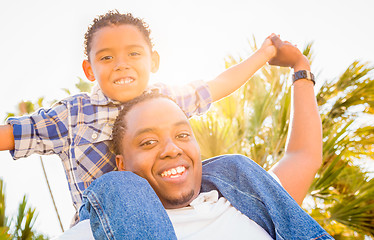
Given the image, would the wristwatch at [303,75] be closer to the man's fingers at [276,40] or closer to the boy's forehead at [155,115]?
the man's fingers at [276,40]

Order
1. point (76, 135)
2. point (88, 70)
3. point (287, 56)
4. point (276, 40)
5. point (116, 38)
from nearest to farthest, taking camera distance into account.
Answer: point (76, 135)
point (116, 38)
point (88, 70)
point (287, 56)
point (276, 40)

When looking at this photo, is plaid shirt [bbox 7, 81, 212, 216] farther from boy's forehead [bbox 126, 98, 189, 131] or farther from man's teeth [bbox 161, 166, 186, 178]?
man's teeth [bbox 161, 166, 186, 178]

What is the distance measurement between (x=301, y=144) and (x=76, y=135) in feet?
4.48

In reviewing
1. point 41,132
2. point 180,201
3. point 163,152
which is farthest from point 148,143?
point 41,132

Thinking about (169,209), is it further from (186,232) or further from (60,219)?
(60,219)

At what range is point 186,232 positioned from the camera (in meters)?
1.40

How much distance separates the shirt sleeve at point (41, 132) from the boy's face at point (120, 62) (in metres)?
0.32

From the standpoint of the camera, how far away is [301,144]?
6.18ft

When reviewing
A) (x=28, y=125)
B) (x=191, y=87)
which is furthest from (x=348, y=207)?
(x=28, y=125)

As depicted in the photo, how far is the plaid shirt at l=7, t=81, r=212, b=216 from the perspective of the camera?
1652 mm

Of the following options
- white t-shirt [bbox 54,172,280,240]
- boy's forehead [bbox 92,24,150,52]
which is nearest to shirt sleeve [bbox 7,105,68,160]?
boy's forehead [bbox 92,24,150,52]

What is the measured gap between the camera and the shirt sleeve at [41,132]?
1615 mm

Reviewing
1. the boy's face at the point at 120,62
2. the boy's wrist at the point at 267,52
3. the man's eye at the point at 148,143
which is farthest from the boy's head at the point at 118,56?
the boy's wrist at the point at 267,52

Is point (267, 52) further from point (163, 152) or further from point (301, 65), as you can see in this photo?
point (163, 152)
